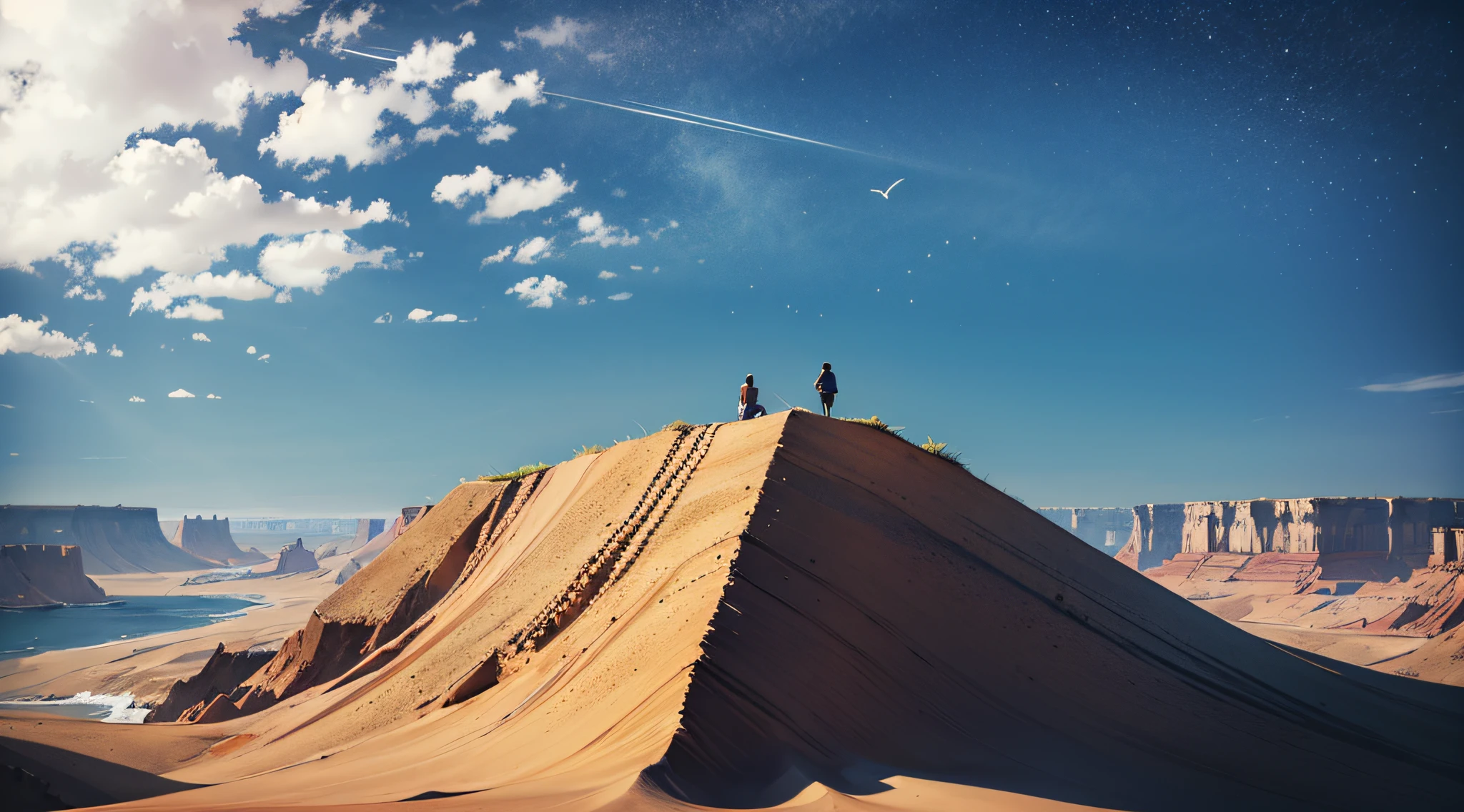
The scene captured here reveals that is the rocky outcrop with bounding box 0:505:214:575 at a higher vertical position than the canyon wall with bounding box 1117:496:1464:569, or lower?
lower

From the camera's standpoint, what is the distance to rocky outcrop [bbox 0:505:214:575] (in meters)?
122

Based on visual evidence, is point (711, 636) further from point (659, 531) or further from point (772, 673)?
point (659, 531)

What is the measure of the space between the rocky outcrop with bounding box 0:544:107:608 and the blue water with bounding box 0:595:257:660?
2639mm

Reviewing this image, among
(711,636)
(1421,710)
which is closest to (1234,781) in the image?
(711,636)

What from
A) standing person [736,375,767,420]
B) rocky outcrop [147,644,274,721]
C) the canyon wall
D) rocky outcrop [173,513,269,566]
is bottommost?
rocky outcrop [173,513,269,566]

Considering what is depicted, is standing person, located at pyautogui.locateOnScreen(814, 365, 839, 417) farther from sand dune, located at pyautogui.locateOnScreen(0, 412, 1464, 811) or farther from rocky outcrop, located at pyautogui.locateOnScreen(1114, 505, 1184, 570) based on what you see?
rocky outcrop, located at pyautogui.locateOnScreen(1114, 505, 1184, 570)

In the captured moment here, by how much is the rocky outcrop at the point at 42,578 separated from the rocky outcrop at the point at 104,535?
35.0m

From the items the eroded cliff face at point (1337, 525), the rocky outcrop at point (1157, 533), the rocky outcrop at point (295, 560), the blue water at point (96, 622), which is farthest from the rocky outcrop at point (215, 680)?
the rocky outcrop at point (295, 560)

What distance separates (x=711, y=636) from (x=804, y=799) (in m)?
1.81

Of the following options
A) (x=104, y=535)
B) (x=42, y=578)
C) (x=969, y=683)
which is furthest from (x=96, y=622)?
(x=969, y=683)

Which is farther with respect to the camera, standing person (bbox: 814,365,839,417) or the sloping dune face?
standing person (bbox: 814,365,839,417)

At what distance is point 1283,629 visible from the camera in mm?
48844

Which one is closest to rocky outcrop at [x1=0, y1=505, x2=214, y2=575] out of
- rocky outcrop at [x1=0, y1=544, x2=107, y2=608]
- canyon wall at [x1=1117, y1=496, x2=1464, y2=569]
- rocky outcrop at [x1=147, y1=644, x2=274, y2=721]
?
rocky outcrop at [x1=0, y1=544, x2=107, y2=608]

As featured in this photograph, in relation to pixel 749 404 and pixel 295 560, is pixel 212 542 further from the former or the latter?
pixel 749 404
